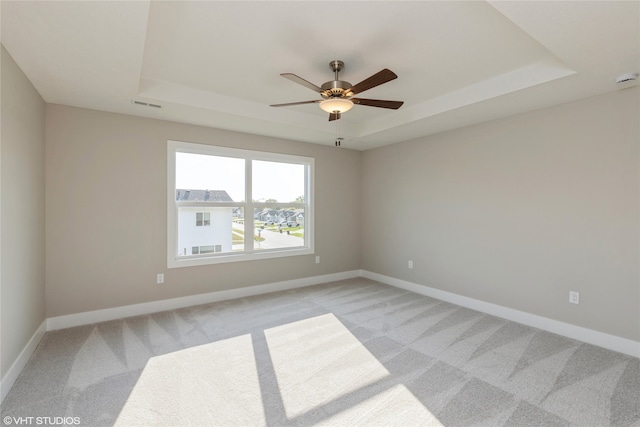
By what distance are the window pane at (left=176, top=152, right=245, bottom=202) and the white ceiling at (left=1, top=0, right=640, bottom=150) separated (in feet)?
1.96

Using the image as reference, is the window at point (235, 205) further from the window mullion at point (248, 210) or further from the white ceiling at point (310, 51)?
the white ceiling at point (310, 51)

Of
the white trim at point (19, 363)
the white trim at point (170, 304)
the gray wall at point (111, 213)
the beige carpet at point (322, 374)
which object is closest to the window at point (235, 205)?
the gray wall at point (111, 213)

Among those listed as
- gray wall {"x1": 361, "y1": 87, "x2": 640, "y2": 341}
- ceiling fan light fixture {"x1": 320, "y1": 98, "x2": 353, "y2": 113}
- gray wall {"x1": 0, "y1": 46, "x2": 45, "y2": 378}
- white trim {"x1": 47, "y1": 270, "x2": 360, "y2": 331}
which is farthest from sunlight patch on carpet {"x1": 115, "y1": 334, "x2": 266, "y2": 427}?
gray wall {"x1": 361, "y1": 87, "x2": 640, "y2": 341}

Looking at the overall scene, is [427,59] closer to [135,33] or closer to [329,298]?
[135,33]

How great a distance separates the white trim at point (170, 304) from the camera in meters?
3.25

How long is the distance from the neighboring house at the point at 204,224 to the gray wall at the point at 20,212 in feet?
4.52

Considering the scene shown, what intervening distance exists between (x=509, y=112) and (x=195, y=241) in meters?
4.23

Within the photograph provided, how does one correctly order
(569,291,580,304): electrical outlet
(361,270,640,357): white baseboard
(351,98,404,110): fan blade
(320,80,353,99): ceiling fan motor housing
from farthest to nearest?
(569,291,580,304): electrical outlet, (361,270,640,357): white baseboard, (351,98,404,110): fan blade, (320,80,353,99): ceiling fan motor housing

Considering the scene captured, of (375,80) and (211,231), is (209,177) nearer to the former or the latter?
(211,231)

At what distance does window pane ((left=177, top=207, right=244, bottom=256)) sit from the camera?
398 cm

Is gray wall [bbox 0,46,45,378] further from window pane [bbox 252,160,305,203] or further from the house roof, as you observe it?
window pane [bbox 252,160,305,203]

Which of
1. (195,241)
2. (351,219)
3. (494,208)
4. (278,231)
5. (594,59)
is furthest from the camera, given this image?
(351,219)

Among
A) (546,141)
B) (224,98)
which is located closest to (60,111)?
(224,98)

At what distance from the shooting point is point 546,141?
323 centimetres
